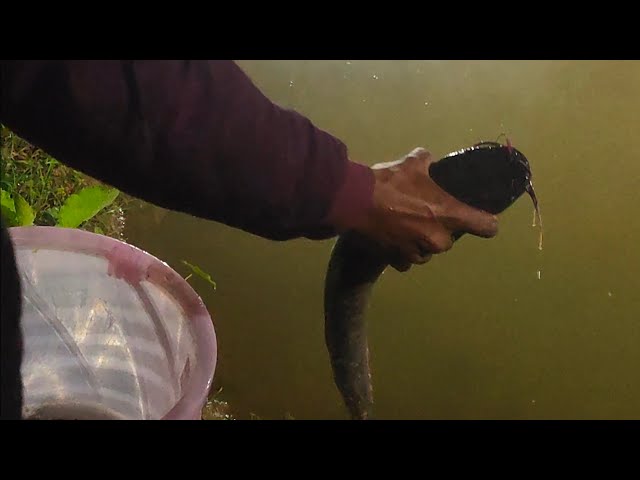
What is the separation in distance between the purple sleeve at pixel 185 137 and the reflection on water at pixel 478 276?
3.13ft

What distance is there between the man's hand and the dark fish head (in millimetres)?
12

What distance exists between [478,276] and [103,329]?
117 centimetres

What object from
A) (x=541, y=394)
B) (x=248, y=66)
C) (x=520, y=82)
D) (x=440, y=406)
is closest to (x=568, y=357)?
(x=541, y=394)

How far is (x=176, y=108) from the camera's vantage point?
46cm

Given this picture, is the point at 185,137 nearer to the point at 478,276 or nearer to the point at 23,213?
the point at 23,213

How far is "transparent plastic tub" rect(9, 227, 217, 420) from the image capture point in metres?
0.77

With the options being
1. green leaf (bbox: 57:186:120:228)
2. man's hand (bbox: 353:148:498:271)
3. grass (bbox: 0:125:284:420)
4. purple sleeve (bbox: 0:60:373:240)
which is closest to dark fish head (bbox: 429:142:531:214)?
man's hand (bbox: 353:148:498:271)

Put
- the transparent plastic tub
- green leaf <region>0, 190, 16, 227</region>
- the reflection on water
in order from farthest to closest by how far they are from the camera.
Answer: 1. the reflection on water
2. green leaf <region>0, 190, 16, 227</region>
3. the transparent plastic tub

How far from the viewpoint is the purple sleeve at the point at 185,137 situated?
0.44m

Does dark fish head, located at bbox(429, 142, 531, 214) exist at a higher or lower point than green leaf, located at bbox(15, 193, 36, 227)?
higher

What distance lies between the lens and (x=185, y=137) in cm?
47

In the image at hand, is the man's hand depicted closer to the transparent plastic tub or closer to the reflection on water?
the transparent plastic tub
